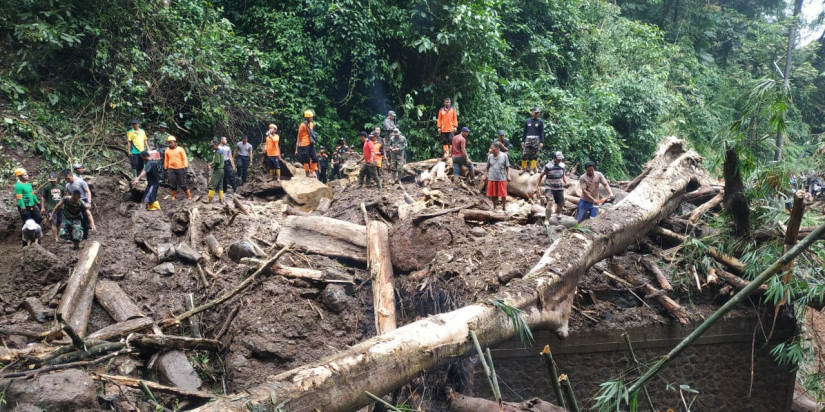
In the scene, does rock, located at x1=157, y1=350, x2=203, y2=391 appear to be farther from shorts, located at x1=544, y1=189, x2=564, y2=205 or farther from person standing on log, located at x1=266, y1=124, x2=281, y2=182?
person standing on log, located at x1=266, y1=124, x2=281, y2=182

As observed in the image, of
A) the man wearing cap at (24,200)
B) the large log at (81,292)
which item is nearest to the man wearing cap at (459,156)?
the large log at (81,292)

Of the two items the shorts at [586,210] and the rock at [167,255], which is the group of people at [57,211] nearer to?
the rock at [167,255]

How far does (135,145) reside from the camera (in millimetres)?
12555

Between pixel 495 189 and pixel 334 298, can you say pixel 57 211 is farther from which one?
pixel 495 189

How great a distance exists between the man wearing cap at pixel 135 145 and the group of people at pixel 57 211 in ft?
7.30

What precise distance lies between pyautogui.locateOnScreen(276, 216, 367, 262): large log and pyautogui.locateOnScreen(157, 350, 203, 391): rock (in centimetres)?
243

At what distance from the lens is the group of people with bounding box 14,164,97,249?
376 inches

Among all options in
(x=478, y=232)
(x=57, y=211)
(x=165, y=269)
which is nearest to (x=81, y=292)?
(x=165, y=269)

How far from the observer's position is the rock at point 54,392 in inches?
190

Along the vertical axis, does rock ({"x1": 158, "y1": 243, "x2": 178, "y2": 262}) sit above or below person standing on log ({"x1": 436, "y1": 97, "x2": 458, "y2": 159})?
below

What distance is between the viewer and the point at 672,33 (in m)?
27.1

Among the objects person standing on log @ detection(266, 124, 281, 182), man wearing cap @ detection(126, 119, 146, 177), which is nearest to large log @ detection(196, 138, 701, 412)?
person standing on log @ detection(266, 124, 281, 182)

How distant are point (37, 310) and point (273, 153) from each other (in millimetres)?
6536

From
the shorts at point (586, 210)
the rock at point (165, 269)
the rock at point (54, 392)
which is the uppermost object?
the shorts at point (586, 210)
